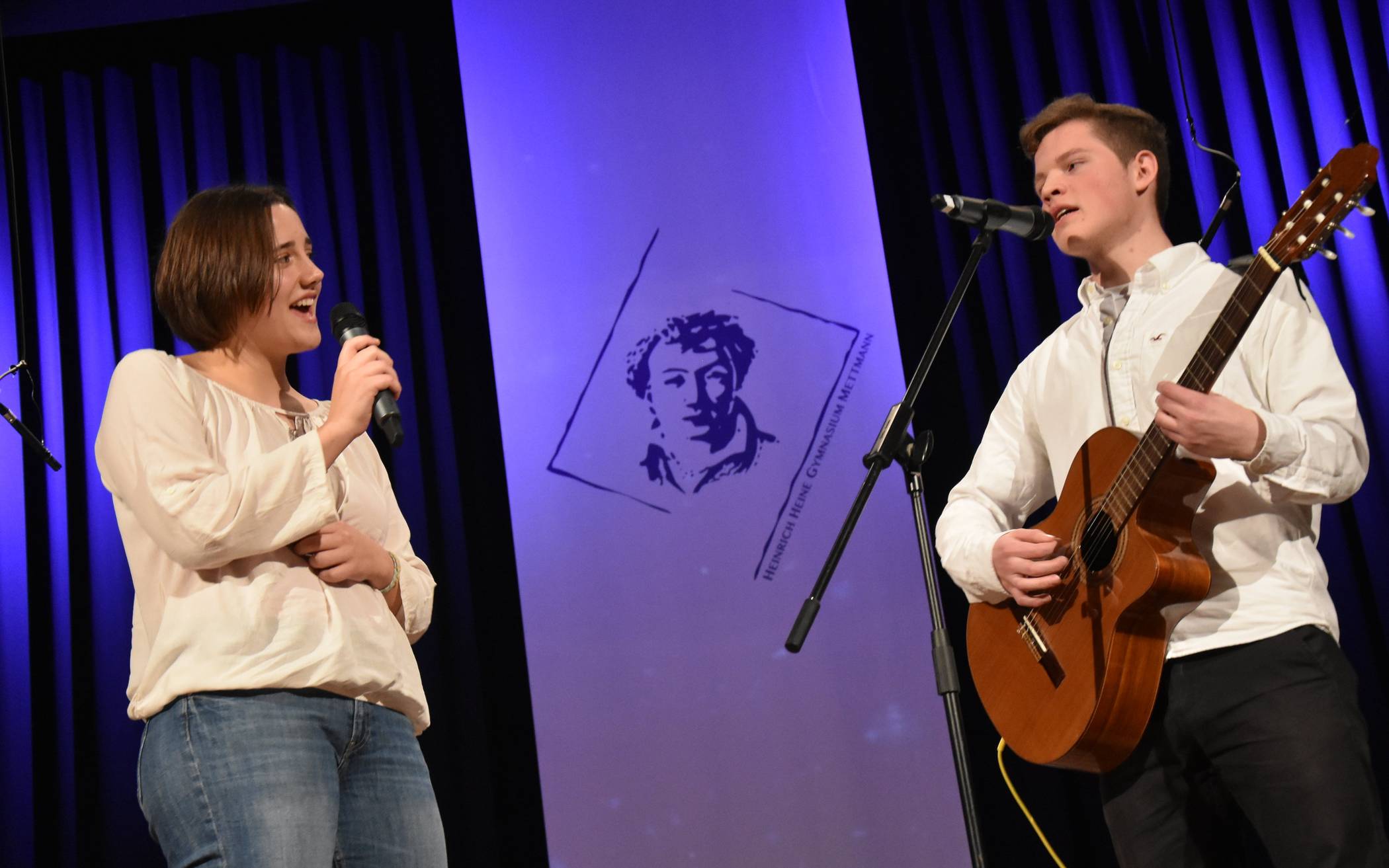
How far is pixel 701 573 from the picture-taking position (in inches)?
130

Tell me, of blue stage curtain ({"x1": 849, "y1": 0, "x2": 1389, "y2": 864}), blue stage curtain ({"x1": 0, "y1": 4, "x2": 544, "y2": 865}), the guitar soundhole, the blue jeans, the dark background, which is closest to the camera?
the blue jeans

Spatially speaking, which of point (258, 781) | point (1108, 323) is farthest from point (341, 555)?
point (1108, 323)

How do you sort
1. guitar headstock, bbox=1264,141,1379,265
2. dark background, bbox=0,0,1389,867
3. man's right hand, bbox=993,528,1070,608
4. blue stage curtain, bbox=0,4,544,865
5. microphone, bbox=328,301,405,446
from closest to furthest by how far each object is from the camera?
microphone, bbox=328,301,405,446 < guitar headstock, bbox=1264,141,1379,265 < man's right hand, bbox=993,528,1070,608 < dark background, bbox=0,0,1389,867 < blue stage curtain, bbox=0,4,544,865

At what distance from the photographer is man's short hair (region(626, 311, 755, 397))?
340 cm

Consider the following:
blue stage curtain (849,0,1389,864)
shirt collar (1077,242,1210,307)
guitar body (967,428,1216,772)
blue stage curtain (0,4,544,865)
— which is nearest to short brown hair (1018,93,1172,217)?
shirt collar (1077,242,1210,307)

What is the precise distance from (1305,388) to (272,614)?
1.45 meters

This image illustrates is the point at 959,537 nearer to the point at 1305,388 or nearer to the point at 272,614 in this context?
the point at 1305,388

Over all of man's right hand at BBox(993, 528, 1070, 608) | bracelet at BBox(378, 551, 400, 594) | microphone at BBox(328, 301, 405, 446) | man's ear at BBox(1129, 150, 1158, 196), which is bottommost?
man's right hand at BBox(993, 528, 1070, 608)

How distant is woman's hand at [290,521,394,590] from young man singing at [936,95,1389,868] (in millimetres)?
1000

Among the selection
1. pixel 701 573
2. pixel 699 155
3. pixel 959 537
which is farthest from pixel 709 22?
pixel 959 537

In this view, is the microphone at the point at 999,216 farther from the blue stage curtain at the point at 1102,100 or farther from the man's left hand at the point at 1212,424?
the blue stage curtain at the point at 1102,100

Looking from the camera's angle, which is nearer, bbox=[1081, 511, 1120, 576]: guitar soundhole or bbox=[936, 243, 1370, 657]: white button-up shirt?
bbox=[936, 243, 1370, 657]: white button-up shirt

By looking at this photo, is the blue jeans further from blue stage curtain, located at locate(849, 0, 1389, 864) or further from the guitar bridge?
blue stage curtain, located at locate(849, 0, 1389, 864)

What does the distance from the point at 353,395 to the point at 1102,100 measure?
2614mm
